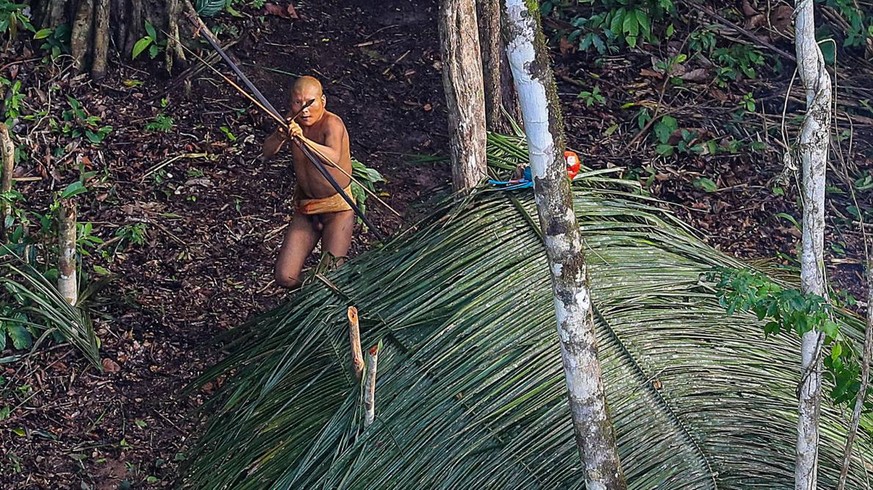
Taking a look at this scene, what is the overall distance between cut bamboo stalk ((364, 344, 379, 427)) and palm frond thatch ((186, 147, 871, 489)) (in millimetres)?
44

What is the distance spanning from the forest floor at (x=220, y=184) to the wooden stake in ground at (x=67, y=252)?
266 millimetres

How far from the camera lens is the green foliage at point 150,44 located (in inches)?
246

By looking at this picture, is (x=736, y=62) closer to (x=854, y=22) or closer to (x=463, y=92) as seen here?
(x=854, y=22)

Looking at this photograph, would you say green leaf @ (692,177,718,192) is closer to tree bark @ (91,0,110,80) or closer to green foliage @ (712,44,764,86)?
green foliage @ (712,44,764,86)

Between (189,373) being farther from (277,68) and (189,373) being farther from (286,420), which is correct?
(277,68)

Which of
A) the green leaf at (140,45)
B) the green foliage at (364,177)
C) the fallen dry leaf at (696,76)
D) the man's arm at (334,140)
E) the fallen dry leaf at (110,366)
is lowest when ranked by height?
the fallen dry leaf at (110,366)

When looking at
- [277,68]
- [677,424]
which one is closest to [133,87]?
[277,68]

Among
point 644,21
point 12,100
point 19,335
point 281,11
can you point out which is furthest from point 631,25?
point 19,335

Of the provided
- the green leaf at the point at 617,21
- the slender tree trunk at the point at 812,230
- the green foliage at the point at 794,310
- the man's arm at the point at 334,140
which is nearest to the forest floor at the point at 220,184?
the green leaf at the point at 617,21

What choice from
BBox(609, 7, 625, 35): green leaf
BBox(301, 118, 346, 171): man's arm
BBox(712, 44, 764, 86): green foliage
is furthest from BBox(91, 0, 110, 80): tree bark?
BBox(712, 44, 764, 86): green foliage

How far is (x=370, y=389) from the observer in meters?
2.95

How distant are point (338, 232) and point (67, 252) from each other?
1338 mm

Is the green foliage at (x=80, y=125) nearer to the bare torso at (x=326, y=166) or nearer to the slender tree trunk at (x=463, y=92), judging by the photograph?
the bare torso at (x=326, y=166)

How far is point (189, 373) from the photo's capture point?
4879mm
